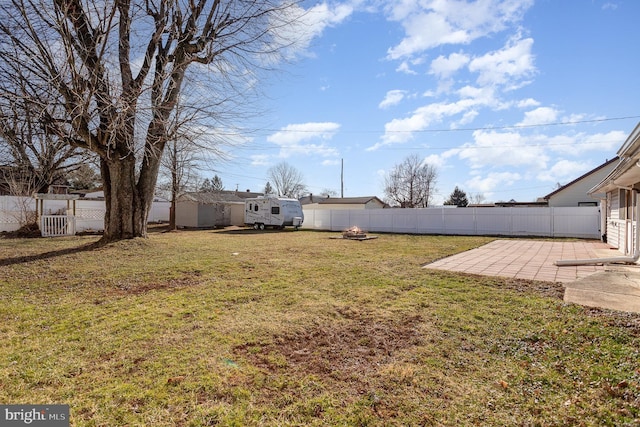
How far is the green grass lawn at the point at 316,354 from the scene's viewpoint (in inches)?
84.7

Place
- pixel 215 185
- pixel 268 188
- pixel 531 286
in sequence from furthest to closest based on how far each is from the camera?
pixel 268 188
pixel 215 185
pixel 531 286

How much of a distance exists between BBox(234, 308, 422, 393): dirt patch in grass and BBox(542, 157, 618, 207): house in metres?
23.1

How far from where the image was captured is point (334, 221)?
75.2ft

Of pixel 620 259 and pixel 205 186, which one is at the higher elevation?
pixel 205 186

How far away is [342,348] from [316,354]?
28cm

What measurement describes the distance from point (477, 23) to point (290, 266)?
9236 millimetres

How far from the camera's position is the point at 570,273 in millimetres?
6434

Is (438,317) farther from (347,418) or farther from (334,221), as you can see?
(334,221)

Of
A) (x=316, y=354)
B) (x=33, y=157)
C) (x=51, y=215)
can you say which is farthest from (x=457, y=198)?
(x=316, y=354)

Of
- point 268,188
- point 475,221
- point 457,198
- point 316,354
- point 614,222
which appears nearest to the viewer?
point 316,354

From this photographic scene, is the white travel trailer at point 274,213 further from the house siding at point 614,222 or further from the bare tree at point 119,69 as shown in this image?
the house siding at point 614,222

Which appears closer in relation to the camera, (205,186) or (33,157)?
(33,157)

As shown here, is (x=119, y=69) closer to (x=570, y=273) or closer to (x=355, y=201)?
(x=570, y=273)

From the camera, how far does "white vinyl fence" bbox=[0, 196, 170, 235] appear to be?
47.4 ft
